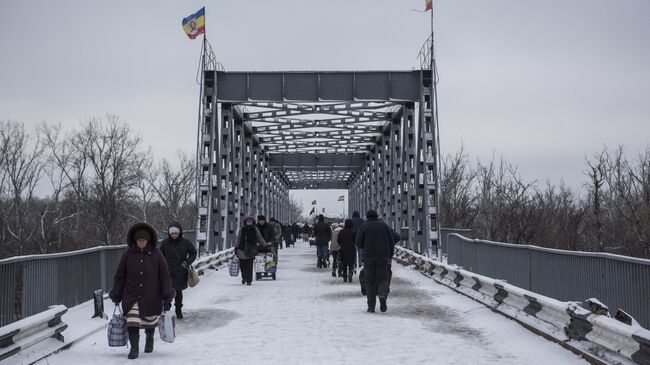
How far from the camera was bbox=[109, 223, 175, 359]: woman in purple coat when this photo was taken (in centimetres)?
795

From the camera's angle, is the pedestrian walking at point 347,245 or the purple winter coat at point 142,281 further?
the pedestrian walking at point 347,245

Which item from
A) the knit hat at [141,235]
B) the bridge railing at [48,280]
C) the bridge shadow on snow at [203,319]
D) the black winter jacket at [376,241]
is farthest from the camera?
the black winter jacket at [376,241]

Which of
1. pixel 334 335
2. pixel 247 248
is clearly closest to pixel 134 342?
pixel 334 335

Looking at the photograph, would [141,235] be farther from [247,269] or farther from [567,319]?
[247,269]

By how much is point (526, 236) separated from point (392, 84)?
25.8 feet

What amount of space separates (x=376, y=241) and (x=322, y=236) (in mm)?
11392

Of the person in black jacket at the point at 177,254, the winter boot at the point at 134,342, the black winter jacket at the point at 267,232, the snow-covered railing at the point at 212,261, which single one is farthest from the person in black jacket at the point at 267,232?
the winter boot at the point at 134,342

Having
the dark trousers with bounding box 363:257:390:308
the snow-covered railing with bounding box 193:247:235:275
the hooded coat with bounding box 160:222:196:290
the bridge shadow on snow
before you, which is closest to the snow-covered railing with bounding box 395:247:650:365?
the dark trousers with bounding box 363:257:390:308

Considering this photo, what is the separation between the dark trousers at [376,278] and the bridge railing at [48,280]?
4691 mm

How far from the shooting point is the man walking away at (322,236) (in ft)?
76.4

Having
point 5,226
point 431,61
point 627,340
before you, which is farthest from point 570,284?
point 5,226

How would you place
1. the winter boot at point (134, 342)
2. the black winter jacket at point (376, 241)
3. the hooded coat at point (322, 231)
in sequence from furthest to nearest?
the hooded coat at point (322, 231) < the black winter jacket at point (376, 241) < the winter boot at point (134, 342)

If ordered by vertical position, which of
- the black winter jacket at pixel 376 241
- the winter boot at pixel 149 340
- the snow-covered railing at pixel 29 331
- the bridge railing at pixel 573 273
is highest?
the black winter jacket at pixel 376 241

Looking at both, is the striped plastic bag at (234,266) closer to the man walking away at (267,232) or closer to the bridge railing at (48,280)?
the man walking away at (267,232)
